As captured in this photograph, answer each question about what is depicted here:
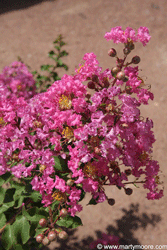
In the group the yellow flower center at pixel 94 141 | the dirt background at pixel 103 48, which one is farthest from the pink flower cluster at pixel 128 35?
the dirt background at pixel 103 48

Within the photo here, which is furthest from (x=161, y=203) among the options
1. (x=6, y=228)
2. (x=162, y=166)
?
(x=6, y=228)

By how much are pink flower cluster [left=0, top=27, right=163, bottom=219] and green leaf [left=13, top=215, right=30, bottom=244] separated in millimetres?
247

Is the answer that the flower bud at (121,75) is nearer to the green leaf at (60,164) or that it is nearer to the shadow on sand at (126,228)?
the green leaf at (60,164)

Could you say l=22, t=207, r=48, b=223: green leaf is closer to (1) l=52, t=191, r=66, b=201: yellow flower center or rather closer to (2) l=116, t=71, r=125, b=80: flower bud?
(1) l=52, t=191, r=66, b=201: yellow flower center

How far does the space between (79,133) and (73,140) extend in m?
0.10

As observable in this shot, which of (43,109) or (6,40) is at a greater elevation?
(6,40)

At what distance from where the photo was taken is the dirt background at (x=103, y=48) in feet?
9.70

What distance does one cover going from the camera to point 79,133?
3.94 ft

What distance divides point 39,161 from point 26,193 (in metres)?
0.35

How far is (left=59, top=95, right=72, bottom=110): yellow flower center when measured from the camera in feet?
4.29

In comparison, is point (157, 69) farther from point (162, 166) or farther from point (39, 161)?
point (39, 161)

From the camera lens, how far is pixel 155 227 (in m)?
2.94

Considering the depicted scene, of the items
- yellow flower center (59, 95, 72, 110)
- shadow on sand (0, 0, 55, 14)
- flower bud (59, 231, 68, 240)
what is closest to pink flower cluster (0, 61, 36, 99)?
yellow flower center (59, 95, 72, 110)

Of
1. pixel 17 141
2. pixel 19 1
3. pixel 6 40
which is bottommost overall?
pixel 17 141
